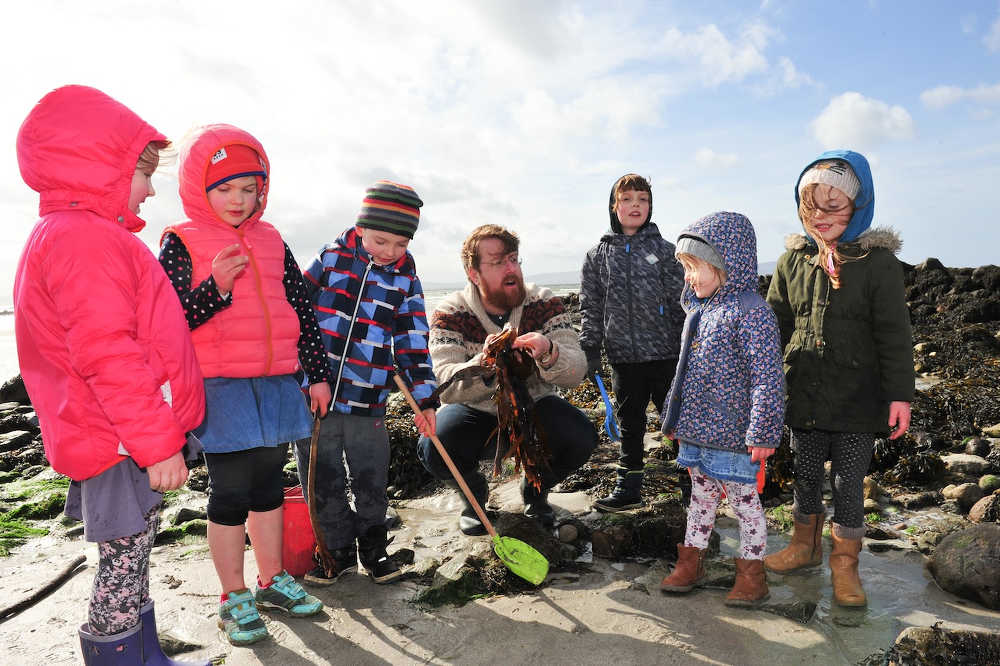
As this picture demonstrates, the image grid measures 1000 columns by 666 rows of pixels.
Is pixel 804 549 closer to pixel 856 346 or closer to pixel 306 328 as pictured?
pixel 856 346

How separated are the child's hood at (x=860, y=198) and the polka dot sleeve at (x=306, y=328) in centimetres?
274

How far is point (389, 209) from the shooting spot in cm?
330

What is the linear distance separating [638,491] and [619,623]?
4.82 feet

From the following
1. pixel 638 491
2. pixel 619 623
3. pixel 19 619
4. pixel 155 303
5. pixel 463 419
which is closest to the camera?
pixel 155 303

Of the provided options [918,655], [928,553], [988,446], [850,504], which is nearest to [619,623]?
[918,655]

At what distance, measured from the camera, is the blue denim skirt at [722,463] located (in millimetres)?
2951

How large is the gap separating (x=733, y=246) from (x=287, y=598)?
2.75m

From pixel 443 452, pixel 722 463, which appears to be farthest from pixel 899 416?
pixel 443 452

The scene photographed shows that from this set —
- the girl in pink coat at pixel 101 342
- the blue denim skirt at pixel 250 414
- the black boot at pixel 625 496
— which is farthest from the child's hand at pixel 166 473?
the black boot at pixel 625 496

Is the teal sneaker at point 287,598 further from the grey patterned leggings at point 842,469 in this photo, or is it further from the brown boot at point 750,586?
the grey patterned leggings at point 842,469

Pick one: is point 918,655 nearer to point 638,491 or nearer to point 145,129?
point 638,491

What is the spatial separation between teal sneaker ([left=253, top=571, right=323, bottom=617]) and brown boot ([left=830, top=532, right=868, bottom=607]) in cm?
248

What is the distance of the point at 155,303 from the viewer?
87.7 inches

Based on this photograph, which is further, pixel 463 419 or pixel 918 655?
pixel 463 419
